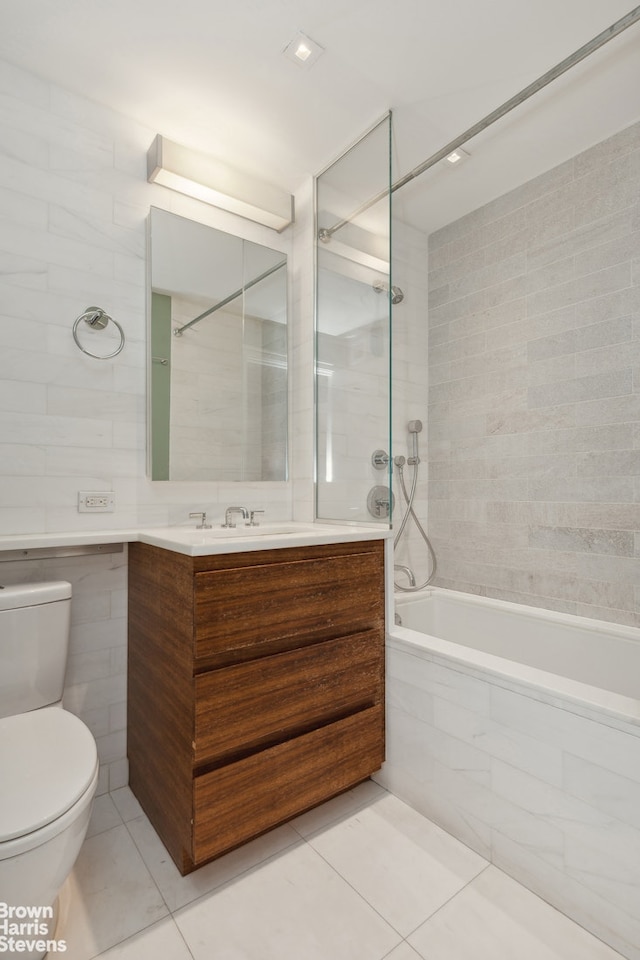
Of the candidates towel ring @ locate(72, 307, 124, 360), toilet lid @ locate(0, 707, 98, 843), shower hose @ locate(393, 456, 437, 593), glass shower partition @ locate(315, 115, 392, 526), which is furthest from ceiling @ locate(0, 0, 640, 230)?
toilet lid @ locate(0, 707, 98, 843)

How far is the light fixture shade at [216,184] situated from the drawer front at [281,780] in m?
2.06

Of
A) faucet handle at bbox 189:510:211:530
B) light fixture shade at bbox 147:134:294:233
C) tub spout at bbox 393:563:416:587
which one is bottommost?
tub spout at bbox 393:563:416:587

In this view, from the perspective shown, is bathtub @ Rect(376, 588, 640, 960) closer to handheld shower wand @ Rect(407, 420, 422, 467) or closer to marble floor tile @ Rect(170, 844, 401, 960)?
marble floor tile @ Rect(170, 844, 401, 960)

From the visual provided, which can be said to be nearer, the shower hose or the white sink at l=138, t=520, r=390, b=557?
the white sink at l=138, t=520, r=390, b=557

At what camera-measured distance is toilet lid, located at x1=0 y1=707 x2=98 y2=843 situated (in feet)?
3.10

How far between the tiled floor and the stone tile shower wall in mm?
Answer: 1159

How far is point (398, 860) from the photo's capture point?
139cm

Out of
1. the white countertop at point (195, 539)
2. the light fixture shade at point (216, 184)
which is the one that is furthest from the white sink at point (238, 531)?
the light fixture shade at point (216, 184)

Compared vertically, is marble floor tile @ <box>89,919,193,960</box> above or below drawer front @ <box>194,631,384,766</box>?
below

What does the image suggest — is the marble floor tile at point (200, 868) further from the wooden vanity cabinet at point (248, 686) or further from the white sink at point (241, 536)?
the white sink at point (241, 536)

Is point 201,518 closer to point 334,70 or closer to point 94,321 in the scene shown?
point 94,321

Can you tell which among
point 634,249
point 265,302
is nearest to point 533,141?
point 634,249

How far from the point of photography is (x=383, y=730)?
169 centimetres

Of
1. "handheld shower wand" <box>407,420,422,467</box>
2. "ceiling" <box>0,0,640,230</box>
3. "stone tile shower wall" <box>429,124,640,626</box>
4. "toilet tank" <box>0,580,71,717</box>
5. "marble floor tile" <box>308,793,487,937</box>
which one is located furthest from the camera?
"handheld shower wand" <box>407,420,422,467</box>
